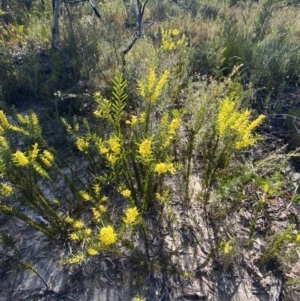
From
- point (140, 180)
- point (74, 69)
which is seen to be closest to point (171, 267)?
point (140, 180)

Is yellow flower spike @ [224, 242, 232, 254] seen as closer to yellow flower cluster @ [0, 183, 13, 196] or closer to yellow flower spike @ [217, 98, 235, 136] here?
yellow flower spike @ [217, 98, 235, 136]

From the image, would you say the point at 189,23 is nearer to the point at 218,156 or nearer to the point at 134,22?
the point at 134,22

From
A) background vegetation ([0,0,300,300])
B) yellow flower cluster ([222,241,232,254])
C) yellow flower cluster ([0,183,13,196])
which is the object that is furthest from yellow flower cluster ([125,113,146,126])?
yellow flower cluster ([222,241,232,254])

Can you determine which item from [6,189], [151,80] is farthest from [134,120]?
[6,189]

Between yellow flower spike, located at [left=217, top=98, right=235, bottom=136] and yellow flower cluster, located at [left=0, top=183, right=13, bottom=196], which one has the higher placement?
yellow flower spike, located at [left=217, top=98, right=235, bottom=136]

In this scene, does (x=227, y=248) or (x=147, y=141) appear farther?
(x=227, y=248)

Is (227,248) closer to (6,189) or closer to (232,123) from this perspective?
(232,123)

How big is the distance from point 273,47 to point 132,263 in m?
3.08

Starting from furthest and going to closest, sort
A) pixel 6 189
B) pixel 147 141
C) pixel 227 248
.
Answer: pixel 227 248 → pixel 6 189 → pixel 147 141

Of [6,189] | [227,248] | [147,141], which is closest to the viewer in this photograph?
[147,141]

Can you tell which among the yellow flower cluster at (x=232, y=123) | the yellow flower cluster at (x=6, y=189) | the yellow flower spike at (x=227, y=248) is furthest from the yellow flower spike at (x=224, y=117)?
the yellow flower cluster at (x=6, y=189)

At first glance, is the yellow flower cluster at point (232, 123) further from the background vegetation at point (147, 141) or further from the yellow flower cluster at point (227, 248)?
the yellow flower cluster at point (227, 248)

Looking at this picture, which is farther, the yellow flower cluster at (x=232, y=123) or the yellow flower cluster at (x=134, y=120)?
the yellow flower cluster at (x=134, y=120)

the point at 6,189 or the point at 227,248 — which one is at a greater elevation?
the point at 6,189
